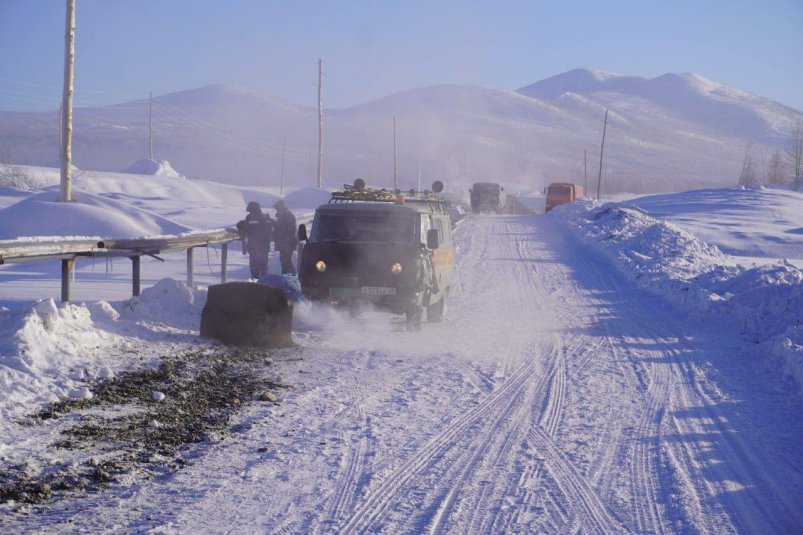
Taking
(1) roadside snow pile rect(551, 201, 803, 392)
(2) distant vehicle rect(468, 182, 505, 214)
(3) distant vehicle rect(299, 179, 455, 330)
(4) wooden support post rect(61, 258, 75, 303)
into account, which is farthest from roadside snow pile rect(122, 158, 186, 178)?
(4) wooden support post rect(61, 258, 75, 303)

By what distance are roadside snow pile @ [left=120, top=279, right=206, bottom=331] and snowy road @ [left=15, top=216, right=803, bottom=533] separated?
170 cm

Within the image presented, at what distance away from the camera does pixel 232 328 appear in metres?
11.8

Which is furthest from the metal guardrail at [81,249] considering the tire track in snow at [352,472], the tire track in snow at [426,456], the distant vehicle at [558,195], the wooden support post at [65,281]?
the distant vehicle at [558,195]

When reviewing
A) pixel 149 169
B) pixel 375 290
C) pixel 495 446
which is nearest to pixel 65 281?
pixel 375 290

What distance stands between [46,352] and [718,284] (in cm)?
1333

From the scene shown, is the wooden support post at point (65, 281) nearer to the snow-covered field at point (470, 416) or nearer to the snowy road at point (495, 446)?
the snow-covered field at point (470, 416)

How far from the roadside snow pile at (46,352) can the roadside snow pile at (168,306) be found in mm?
1322

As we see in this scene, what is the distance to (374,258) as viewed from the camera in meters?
13.6

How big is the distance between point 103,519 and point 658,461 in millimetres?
4227

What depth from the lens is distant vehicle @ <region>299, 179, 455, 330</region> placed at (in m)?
13.5

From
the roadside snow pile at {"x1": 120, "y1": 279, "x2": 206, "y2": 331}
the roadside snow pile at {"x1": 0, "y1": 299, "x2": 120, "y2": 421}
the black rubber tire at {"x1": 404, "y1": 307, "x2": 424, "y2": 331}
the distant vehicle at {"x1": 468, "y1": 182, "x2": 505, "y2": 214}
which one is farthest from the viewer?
the distant vehicle at {"x1": 468, "y1": 182, "x2": 505, "y2": 214}

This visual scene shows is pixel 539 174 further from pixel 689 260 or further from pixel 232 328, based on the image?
pixel 232 328

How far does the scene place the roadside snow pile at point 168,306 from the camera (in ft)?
40.6

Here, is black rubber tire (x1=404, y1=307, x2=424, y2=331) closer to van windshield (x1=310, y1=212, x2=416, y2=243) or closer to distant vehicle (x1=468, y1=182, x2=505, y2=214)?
van windshield (x1=310, y1=212, x2=416, y2=243)
